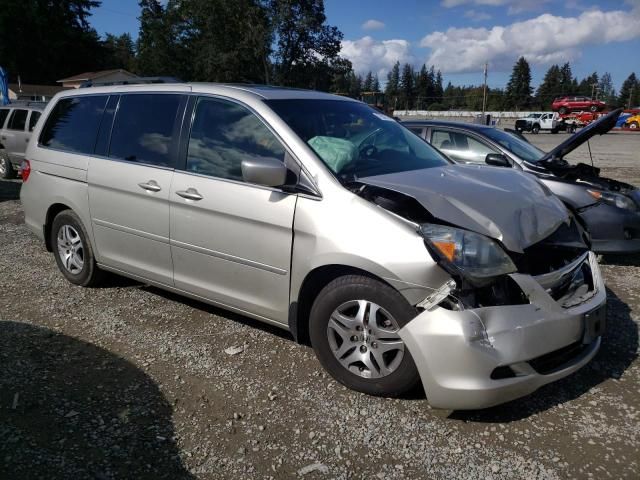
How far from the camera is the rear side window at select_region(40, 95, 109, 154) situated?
183 inches

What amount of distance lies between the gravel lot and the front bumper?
0.99ft

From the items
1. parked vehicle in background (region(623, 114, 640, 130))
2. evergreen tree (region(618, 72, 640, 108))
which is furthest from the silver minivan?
evergreen tree (region(618, 72, 640, 108))

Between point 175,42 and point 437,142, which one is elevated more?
point 175,42

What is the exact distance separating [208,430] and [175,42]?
6900 cm

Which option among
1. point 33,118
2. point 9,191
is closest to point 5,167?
point 33,118

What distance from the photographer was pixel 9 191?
36.2 ft

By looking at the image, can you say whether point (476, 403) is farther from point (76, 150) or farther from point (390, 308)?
point (76, 150)

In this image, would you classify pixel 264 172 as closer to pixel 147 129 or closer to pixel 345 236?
pixel 345 236

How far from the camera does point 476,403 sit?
106 inches

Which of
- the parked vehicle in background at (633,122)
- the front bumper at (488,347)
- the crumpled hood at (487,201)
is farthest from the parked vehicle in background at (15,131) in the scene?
the parked vehicle in background at (633,122)

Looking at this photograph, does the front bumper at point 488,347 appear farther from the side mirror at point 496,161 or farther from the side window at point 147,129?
the side mirror at point 496,161

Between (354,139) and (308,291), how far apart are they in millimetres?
1209

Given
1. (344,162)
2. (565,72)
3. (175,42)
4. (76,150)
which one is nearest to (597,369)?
(344,162)

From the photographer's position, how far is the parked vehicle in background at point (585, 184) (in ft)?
18.3
